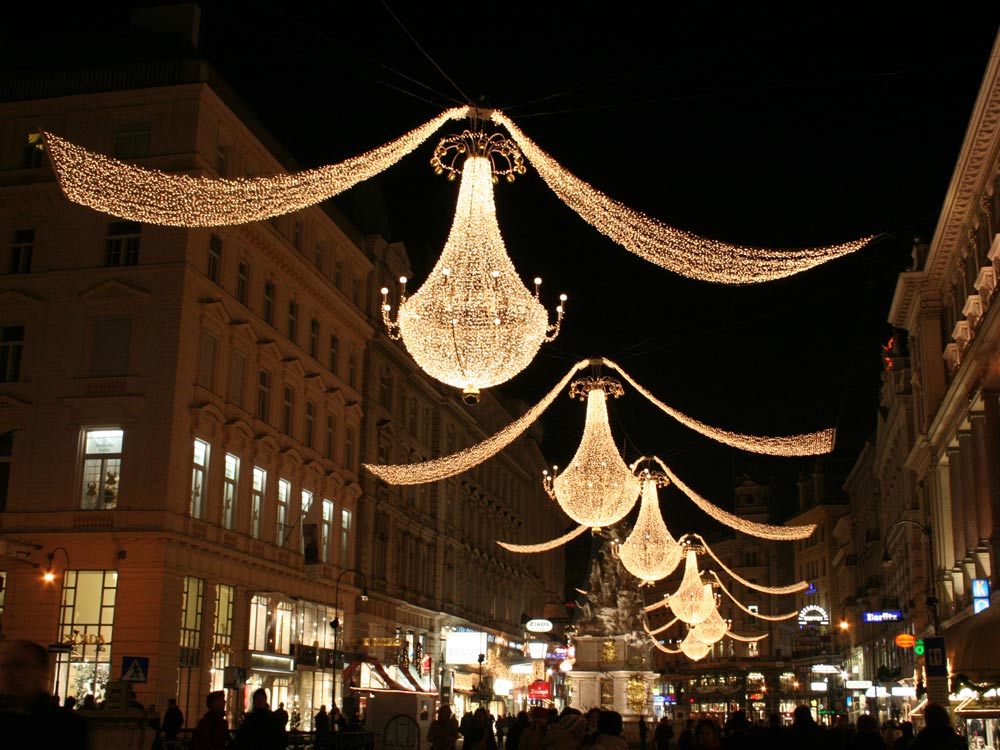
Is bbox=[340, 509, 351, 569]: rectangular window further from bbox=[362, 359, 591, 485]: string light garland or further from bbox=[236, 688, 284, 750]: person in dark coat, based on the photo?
bbox=[236, 688, 284, 750]: person in dark coat

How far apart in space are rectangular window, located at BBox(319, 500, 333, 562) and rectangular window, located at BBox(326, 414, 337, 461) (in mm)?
1947

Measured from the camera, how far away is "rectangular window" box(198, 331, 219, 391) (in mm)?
37625

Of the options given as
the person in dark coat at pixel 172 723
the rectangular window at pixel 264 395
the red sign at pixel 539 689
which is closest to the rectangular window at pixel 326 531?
the rectangular window at pixel 264 395

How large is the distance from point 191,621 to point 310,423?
1267 cm

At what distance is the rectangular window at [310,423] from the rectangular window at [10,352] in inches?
485

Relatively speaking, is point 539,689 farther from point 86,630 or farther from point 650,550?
point 86,630

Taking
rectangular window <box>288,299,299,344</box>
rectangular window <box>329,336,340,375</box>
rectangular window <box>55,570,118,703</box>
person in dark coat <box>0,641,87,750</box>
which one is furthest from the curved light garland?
person in dark coat <box>0,641,87,750</box>

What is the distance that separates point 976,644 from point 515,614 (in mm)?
58176

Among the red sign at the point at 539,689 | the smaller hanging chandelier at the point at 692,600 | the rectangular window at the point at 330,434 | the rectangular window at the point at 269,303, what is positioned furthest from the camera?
the red sign at the point at 539,689

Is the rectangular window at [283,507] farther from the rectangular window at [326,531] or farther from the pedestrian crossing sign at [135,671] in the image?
the pedestrian crossing sign at [135,671]

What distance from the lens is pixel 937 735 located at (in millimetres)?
12734

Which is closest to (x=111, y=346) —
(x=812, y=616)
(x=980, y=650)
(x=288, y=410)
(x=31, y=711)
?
(x=288, y=410)

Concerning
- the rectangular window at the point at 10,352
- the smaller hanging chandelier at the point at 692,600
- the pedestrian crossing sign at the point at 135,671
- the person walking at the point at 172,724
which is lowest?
the person walking at the point at 172,724

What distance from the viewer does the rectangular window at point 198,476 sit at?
3703 centimetres
